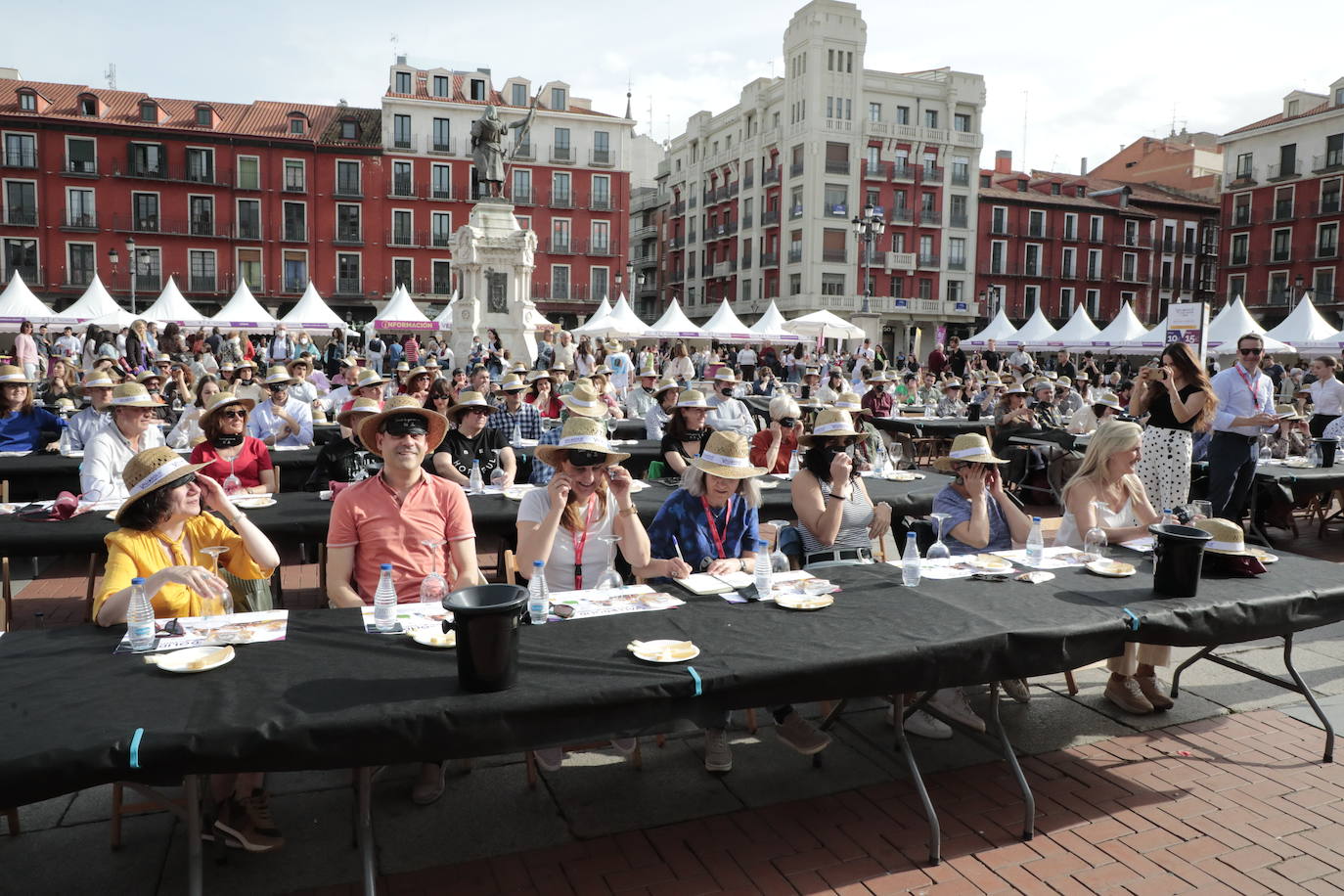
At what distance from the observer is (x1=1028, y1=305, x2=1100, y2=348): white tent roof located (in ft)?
89.3

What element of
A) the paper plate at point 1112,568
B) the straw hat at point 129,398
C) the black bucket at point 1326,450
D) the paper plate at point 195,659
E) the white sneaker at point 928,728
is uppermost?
the straw hat at point 129,398

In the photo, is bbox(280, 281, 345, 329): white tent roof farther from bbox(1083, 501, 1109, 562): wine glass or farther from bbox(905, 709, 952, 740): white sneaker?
bbox(1083, 501, 1109, 562): wine glass

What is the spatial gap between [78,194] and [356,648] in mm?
47169

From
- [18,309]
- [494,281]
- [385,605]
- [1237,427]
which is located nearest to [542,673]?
[385,605]

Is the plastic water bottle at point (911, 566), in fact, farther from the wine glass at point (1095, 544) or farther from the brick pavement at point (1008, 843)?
the wine glass at point (1095, 544)


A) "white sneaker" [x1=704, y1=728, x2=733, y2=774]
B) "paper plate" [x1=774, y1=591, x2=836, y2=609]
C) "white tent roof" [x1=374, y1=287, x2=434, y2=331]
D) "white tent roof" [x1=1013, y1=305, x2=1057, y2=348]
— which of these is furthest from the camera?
"white tent roof" [x1=1013, y1=305, x2=1057, y2=348]

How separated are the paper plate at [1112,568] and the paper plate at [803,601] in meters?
1.39

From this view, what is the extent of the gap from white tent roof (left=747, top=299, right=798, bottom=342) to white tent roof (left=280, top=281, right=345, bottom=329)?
12.0m

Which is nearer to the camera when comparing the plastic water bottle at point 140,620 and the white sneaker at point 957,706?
the plastic water bottle at point 140,620

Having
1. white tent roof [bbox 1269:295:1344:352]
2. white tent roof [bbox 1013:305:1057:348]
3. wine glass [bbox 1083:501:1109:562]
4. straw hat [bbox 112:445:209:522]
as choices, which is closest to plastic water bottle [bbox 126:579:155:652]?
straw hat [bbox 112:445:209:522]

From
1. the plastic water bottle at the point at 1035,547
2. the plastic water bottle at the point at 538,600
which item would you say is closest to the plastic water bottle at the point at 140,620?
the plastic water bottle at the point at 538,600

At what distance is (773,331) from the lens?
90.5ft

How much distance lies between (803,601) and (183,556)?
2471mm

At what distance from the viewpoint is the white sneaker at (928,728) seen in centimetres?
428
